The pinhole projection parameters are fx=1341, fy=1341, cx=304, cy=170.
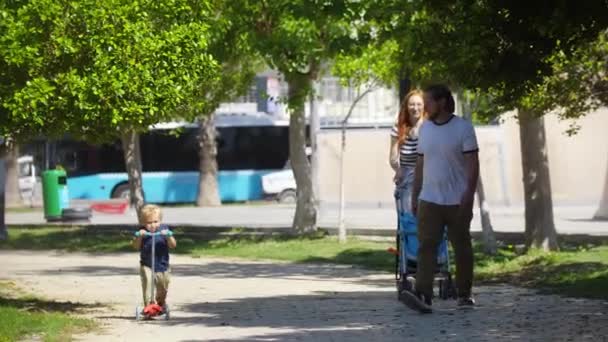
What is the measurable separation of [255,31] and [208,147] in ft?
76.9

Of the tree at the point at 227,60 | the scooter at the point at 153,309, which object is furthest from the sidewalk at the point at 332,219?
the scooter at the point at 153,309

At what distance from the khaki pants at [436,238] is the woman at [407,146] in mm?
1112

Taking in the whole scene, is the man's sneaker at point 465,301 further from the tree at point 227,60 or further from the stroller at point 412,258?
the tree at point 227,60

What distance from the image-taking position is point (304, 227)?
2403 cm

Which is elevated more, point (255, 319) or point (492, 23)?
point (492, 23)

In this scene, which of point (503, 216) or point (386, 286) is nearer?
point (386, 286)

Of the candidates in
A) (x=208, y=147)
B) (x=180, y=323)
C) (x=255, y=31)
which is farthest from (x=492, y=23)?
(x=208, y=147)

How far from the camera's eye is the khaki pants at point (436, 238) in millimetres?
10812

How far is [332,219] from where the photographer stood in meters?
31.0

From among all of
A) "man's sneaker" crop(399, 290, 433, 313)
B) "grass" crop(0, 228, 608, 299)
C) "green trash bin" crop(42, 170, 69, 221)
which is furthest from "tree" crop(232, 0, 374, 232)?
"green trash bin" crop(42, 170, 69, 221)

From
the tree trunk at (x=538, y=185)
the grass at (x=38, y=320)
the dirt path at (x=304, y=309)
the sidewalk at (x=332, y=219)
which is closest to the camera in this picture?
the dirt path at (x=304, y=309)

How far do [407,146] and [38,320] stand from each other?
364 cm

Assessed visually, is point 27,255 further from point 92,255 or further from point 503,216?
point 503,216

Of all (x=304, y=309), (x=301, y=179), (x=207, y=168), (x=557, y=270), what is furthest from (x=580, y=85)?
(x=207, y=168)
